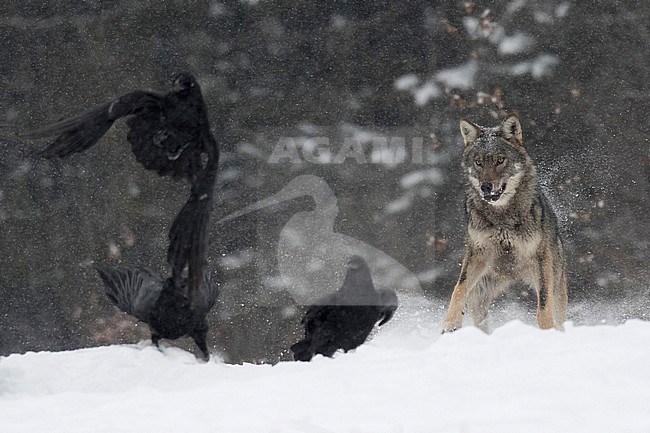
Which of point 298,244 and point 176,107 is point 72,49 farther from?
point 176,107

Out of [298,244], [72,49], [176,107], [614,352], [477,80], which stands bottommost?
[298,244]

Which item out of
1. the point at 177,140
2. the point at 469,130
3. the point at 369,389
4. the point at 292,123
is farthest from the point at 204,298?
the point at 292,123

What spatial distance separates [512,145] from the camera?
3.88 meters

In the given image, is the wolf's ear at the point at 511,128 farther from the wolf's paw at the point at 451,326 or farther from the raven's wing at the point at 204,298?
the raven's wing at the point at 204,298

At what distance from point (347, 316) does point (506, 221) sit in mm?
1004

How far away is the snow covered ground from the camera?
192 cm

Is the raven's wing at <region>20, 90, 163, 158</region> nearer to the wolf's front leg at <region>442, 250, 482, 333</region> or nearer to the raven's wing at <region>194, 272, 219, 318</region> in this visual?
the raven's wing at <region>194, 272, 219, 318</region>

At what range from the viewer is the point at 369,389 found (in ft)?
7.16

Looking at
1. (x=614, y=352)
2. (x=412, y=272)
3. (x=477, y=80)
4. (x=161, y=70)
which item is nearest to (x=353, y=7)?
(x=477, y=80)

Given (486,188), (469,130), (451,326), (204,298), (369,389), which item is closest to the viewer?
(369,389)

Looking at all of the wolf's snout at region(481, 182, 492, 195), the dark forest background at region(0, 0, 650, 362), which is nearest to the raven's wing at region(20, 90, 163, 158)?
the wolf's snout at region(481, 182, 492, 195)

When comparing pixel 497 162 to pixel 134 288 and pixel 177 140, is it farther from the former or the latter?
pixel 134 288

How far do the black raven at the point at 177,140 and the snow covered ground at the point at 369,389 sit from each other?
350 millimetres

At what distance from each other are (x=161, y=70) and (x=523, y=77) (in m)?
2.70
